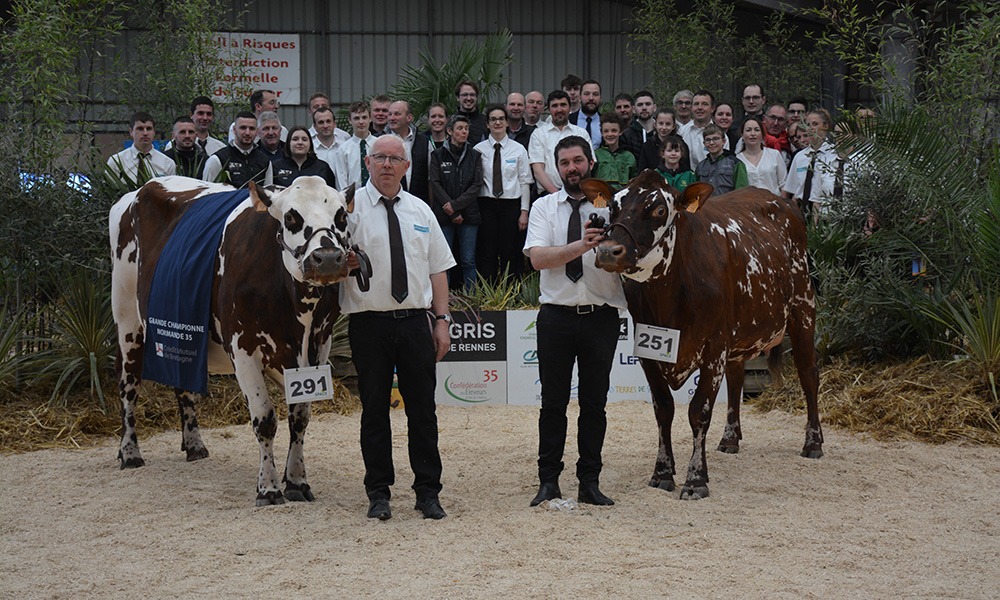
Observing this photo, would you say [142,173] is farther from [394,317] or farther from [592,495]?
[592,495]

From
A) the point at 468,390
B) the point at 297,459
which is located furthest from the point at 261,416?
the point at 468,390

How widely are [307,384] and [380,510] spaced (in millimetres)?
799

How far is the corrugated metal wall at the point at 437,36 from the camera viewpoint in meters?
21.0

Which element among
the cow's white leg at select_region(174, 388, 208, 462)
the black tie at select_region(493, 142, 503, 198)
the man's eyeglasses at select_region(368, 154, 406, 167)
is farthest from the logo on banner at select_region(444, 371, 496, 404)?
the man's eyeglasses at select_region(368, 154, 406, 167)

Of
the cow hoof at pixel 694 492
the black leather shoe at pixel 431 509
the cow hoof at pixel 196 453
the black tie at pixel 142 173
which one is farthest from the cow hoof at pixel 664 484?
the black tie at pixel 142 173

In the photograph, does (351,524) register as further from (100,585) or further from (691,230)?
(691,230)

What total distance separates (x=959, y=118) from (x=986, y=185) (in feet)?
2.64

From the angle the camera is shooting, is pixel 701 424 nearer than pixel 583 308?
No

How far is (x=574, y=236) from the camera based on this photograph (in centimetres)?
628

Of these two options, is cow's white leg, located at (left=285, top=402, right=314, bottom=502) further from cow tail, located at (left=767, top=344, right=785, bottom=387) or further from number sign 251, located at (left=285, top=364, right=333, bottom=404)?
cow tail, located at (left=767, top=344, right=785, bottom=387)

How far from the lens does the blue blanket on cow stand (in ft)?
22.4

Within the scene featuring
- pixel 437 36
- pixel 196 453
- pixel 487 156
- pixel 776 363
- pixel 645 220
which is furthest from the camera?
pixel 437 36

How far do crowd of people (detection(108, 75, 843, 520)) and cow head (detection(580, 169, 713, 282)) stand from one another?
13 centimetres

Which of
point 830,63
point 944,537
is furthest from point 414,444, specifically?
point 830,63
